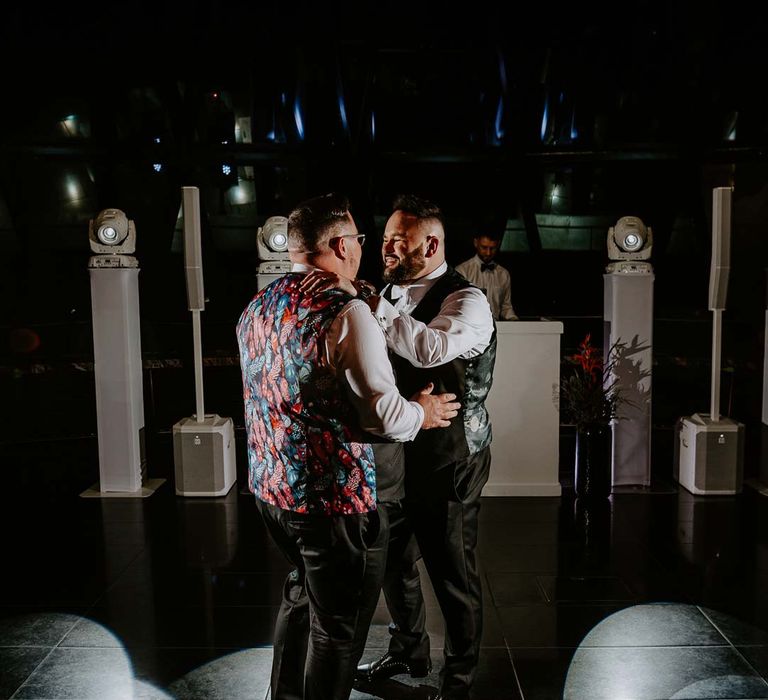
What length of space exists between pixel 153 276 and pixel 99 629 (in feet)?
43.8

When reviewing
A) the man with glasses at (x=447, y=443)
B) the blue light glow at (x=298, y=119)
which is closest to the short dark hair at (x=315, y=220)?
the man with glasses at (x=447, y=443)

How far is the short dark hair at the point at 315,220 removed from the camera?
1.86 m

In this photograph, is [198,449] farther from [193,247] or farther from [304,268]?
[304,268]

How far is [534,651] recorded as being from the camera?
270 cm

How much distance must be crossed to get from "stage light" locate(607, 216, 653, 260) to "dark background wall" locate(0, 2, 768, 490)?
1.89 metres

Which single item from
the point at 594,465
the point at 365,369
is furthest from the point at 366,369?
the point at 594,465

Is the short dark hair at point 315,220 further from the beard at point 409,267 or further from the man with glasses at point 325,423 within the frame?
the beard at point 409,267

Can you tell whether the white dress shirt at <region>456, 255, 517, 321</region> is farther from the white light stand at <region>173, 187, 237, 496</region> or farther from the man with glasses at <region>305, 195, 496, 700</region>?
the man with glasses at <region>305, 195, 496, 700</region>

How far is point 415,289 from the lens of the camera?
2.38 meters

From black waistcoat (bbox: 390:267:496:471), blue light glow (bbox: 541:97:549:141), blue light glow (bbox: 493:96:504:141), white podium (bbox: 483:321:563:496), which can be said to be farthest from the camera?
blue light glow (bbox: 541:97:549:141)

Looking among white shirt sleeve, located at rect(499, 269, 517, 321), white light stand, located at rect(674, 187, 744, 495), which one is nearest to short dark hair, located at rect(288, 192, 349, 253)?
white light stand, located at rect(674, 187, 744, 495)

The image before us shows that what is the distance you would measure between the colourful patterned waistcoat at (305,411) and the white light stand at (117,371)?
10.3ft

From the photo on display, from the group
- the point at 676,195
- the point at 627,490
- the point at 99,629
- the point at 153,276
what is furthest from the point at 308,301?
the point at 153,276

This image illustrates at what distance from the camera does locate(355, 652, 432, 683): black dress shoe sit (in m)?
2.52
